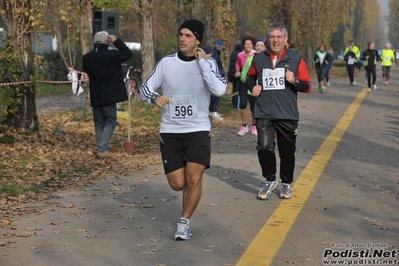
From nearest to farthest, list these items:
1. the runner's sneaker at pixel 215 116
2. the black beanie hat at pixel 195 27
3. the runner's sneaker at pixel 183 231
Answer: the runner's sneaker at pixel 183 231
the black beanie hat at pixel 195 27
the runner's sneaker at pixel 215 116

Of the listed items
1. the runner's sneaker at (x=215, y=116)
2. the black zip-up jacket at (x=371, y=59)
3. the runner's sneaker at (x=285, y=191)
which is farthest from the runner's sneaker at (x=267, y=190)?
the black zip-up jacket at (x=371, y=59)

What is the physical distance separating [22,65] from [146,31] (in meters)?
7.71

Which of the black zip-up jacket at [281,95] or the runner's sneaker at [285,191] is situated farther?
the runner's sneaker at [285,191]

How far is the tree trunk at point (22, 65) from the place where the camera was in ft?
46.6

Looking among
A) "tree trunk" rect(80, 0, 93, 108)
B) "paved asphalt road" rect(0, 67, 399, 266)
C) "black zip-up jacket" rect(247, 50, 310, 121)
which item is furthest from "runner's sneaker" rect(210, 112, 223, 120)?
"black zip-up jacket" rect(247, 50, 310, 121)

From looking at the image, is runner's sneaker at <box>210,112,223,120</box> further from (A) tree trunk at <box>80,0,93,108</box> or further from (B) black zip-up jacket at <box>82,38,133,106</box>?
(B) black zip-up jacket at <box>82,38,133,106</box>

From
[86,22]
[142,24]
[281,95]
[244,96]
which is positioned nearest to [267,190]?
[281,95]

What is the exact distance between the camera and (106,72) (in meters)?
13.0

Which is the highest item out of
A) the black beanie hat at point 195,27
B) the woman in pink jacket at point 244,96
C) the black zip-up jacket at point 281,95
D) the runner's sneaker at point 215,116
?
the black beanie hat at point 195,27

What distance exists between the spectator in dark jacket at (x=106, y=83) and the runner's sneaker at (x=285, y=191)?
4.34 meters

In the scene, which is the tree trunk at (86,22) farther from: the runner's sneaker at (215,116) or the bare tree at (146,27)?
the runner's sneaker at (215,116)

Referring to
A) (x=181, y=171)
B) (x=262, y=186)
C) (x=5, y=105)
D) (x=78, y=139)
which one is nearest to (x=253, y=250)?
(x=181, y=171)

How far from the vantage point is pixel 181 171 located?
7.32 m

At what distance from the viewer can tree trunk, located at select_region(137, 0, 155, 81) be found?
70.2ft
